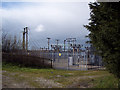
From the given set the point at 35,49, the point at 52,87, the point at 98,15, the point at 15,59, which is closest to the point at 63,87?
the point at 52,87

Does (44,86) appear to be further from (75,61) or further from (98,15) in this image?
(75,61)

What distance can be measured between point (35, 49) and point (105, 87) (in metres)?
14.4

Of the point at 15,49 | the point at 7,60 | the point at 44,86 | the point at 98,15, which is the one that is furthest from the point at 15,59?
the point at 98,15

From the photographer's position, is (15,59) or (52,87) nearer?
(52,87)

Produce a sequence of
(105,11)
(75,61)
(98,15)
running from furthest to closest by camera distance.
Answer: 1. (75,61)
2. (98,15)
3. (105,11)

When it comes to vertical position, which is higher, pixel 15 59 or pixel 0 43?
pixel 0 43

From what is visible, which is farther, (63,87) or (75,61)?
(75,61)

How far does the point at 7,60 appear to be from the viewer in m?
16.2

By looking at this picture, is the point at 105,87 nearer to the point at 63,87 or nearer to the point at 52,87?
the point at 63,87

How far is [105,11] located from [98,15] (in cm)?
63

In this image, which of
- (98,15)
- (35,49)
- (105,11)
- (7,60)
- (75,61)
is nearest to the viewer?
(105,11)

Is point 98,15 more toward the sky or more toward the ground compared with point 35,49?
more toward the sky

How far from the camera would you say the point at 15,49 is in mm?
18938

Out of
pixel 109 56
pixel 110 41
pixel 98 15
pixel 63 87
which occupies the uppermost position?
pixel 98 15
